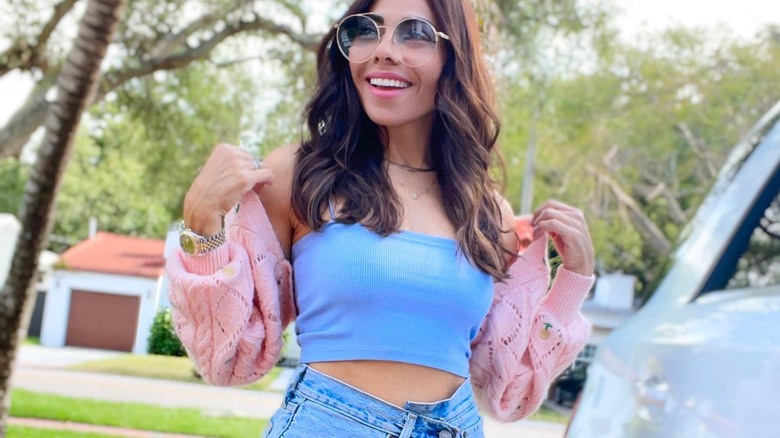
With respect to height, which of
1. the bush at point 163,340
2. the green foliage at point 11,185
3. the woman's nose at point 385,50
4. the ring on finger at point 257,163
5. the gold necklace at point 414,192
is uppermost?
the woman's nose at point 385,50

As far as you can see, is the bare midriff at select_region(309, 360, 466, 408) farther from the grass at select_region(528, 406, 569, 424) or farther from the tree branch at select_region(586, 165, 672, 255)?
the tree branch at select_region(586, 165, 672, 255)

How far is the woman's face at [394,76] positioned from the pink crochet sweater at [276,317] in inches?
14.2

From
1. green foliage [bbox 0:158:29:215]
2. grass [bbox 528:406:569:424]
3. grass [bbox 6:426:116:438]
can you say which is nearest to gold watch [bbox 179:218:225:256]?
grass [bbox 528:406:569:424]

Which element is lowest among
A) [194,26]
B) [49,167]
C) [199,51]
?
[49,167]

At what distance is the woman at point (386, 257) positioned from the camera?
68.4 inches

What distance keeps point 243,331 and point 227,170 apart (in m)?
0.32

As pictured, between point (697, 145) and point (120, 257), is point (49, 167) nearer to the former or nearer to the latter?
point (120, 257)

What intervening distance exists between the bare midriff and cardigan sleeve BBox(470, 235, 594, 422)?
0.32m

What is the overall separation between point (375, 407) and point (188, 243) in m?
0.48

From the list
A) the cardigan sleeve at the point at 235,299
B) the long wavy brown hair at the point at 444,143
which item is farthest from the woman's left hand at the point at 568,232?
the cardigan sleeve at the point at 235,299

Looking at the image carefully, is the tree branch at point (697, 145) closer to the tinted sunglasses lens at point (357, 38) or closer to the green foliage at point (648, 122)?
the green foliage at point (648, 122)

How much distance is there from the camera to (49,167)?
586 centimetres

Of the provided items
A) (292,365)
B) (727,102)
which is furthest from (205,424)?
(727,102)

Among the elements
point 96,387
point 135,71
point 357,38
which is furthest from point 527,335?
point 96,387
